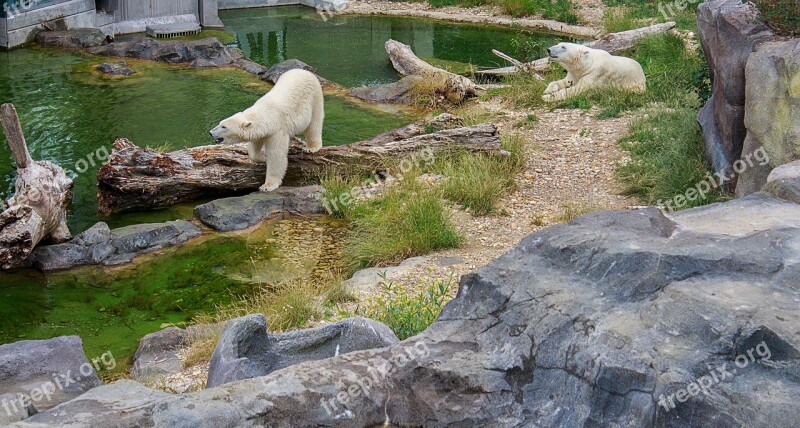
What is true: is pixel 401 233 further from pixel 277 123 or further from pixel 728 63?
pixel 728 63

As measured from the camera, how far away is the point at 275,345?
176 inches

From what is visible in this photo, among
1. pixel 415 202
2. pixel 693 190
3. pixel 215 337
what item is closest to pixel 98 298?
pixel 215 337

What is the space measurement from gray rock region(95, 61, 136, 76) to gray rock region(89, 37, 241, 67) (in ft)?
3.15

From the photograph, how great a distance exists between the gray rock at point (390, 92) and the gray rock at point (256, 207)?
4.38 m

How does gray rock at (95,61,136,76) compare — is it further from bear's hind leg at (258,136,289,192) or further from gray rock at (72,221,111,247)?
gray rock at (72,221,111,247)

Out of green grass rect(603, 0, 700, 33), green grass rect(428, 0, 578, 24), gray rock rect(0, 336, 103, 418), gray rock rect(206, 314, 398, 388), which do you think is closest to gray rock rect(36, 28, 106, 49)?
green grass rect(428, 0, 578, 24)

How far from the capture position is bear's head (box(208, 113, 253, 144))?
28.7ft

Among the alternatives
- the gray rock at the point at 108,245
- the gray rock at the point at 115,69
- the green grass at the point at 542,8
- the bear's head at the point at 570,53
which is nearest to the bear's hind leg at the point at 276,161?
the gray rock at the point at 108,245

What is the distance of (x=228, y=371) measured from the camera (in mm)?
4203

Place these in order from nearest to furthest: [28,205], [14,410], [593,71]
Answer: [14,410] < [28,205] < [593,71]

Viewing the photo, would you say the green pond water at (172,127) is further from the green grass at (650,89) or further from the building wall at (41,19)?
the green grass at (650,89)

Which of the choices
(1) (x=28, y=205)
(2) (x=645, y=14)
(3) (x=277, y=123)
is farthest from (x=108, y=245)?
(2) (x=645, y=14)

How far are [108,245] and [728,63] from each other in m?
5.66

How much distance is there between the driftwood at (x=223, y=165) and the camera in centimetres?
898
